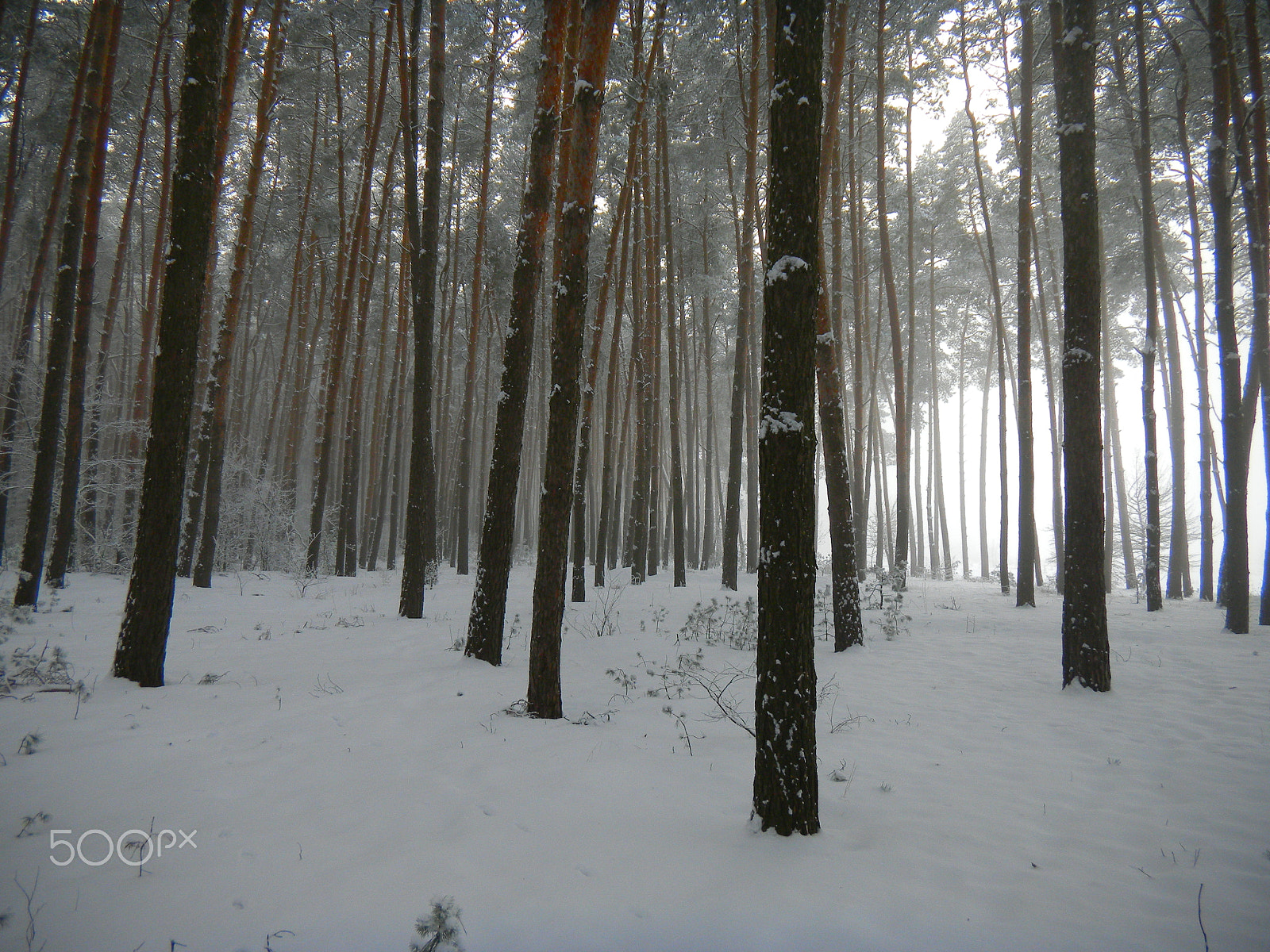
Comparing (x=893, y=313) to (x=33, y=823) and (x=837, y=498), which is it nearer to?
(x=837, y=498)

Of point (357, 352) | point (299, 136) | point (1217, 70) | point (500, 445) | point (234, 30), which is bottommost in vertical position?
A: point (500, 445)

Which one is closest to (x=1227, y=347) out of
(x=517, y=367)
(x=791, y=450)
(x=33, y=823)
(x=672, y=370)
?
(x=672, y=370)

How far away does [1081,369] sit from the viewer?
5457 millimetres

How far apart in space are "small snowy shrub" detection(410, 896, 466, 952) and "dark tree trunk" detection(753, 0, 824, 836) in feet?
4.68

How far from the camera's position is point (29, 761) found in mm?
2984

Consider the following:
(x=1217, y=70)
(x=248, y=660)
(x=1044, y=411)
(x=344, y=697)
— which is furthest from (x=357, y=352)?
(x=1044, y=411)

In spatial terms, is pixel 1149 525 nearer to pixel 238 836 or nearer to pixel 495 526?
pixel 495 526

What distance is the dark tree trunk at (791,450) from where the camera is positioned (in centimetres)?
273

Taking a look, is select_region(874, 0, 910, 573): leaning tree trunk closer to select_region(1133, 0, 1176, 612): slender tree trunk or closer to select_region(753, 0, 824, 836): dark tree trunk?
select_region(1133, 0, 1176, 612): slender tree trunk

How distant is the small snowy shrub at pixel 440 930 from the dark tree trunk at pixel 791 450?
56.2 inches

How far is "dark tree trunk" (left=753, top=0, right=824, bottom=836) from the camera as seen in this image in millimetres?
2729

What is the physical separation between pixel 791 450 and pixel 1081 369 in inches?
178

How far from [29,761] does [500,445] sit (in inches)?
146
